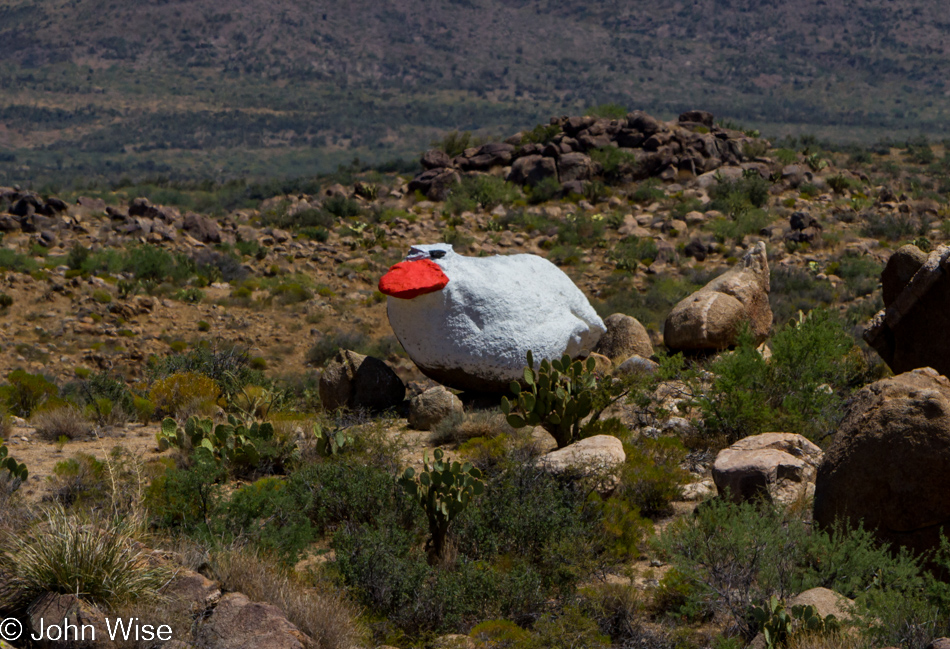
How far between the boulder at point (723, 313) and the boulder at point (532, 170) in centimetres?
1489

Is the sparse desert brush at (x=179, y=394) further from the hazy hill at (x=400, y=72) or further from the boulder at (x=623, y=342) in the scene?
the hazy hill at (x=400, y=72)

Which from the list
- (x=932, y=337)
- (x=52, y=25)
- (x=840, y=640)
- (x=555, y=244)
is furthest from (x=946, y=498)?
(x=52, y=25)

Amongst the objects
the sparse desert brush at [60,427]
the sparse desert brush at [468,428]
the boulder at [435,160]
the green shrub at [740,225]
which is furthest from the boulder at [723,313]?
the boulder at [435,160]

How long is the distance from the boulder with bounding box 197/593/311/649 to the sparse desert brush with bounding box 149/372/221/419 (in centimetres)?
520

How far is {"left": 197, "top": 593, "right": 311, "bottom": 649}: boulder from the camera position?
391 cm

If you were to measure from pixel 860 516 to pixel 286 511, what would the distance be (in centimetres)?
386

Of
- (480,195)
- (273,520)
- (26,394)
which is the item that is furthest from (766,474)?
(480,195)

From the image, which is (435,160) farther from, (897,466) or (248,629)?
(248,629)

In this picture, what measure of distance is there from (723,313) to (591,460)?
4.30 m

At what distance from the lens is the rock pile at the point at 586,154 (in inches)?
1001

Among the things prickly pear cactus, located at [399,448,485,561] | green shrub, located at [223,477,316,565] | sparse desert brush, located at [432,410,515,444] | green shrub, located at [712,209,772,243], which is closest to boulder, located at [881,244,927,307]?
sparse desert brush, located at [432,410,515,444]

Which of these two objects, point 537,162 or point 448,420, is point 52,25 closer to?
point 537,162

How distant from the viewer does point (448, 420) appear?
8141 millimetres

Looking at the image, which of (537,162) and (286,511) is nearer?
(286,511)
